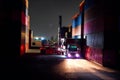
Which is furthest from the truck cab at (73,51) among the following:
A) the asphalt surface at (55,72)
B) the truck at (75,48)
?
the asphalt surface at (55,72)

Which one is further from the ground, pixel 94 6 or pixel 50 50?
pixel 94 6

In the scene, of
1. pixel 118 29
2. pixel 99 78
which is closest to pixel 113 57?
pixel 118 29

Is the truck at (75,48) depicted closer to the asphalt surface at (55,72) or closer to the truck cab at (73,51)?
the truck cab at (73,51)

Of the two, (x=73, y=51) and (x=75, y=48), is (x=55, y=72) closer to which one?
(x=73, y=51)

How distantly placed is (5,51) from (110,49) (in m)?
18.8

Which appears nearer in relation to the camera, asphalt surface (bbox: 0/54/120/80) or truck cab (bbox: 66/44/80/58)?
asphalt surface (bbox: 0/54/120/80)

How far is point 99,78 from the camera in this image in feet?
71.2

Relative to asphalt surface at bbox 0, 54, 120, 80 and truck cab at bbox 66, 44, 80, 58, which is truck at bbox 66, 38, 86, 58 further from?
asphalt surface at bbox 0, 54, 120, 80

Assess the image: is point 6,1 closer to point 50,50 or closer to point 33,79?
point 50,50

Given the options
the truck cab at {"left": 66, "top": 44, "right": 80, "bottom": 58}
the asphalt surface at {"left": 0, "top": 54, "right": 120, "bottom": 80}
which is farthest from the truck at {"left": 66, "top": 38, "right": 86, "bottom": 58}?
the asphalt surface at {"left": 0, "top": 54, "right": 120, "bottom": 80}

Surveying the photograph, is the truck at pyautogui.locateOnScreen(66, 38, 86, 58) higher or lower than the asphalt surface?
higher

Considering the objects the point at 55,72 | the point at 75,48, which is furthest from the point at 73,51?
the point at 55,72

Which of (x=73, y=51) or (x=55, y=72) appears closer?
(x=55, y=72)

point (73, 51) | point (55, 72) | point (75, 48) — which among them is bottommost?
point (55, 72)
